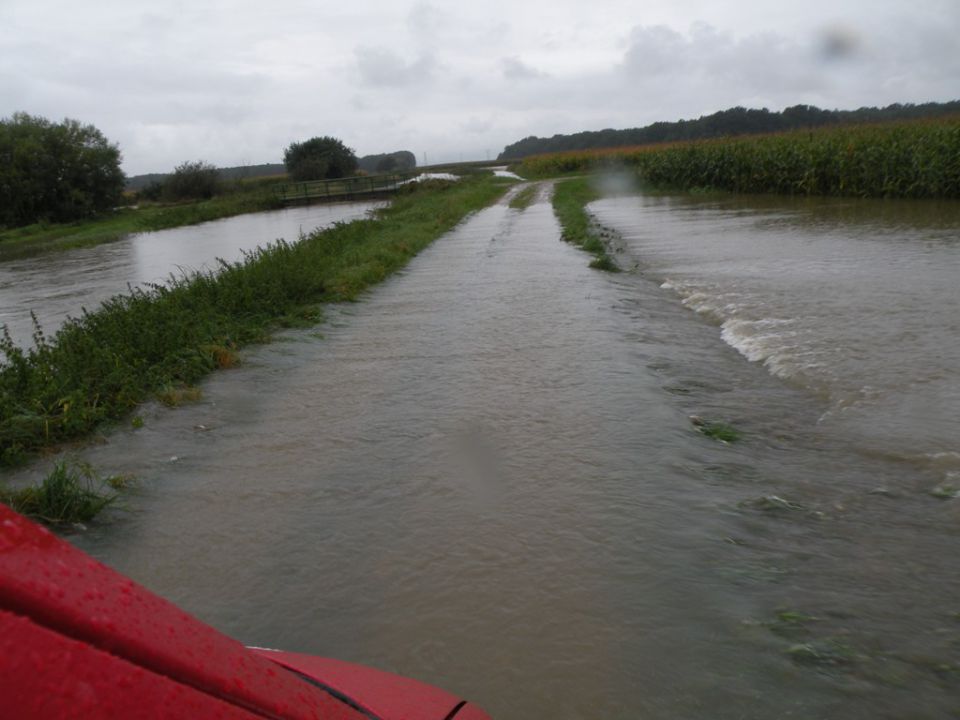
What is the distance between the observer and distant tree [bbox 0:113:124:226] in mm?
51281

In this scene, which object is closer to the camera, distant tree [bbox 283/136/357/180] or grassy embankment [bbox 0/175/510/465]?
grassy embankment [bbox 0/175/510/465]

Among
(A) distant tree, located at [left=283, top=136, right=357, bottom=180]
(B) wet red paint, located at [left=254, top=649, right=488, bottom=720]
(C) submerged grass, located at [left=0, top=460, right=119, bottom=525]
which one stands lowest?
(C) submerged grass, located at [left=0, top=460, right=119, bottom=525]

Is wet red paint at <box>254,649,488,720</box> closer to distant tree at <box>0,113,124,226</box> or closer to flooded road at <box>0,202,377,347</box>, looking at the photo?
flooded road at <box>0,202,377,347</box>

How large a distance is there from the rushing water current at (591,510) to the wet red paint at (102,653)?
2.06 m

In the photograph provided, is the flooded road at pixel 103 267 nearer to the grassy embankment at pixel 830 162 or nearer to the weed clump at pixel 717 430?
the weed clump at pixel 717 430

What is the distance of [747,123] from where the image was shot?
220 ft

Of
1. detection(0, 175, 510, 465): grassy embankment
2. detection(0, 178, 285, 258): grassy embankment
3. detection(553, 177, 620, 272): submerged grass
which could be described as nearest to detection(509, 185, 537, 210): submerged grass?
detection(553, 177, 620, 272): submerged grass

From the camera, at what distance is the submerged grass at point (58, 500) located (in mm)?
4676

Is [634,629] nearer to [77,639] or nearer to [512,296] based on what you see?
[77,639]

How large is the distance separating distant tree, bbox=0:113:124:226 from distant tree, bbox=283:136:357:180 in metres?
22.5

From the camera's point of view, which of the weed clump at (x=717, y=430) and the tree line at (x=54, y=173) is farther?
the tree line at (x=54, y=173)

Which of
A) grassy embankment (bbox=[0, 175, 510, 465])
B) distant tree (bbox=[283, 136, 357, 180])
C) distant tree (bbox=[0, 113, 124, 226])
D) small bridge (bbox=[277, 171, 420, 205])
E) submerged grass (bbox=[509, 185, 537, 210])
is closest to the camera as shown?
grassy embankment (bbox=[0, 175, 510, 465])

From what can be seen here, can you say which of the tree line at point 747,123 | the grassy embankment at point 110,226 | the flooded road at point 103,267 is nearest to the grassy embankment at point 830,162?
the tree line at point 747,123

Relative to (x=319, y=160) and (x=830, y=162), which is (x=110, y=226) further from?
(x=830, y=162)
